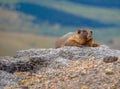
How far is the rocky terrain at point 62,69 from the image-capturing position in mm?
15383

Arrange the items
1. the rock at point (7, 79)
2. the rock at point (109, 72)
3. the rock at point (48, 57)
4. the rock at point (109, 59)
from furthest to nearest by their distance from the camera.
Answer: the rock at point (48, 57), the rock at point (109, 59), the rock at point (7, 79), the rock at point (109, 72)

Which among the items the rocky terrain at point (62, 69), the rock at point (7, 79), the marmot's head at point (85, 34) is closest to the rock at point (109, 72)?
the rocky terrain at point (62, 69)

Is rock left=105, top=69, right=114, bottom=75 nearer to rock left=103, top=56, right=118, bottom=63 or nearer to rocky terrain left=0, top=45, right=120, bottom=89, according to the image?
rocky terrain left=0, top=45, right=120, bottom=89

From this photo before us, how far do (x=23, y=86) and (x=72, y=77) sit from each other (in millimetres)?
1486

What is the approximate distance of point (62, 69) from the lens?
16672 millimetres

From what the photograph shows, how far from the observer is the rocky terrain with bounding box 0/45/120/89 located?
606 inches

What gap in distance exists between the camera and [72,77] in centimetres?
1585

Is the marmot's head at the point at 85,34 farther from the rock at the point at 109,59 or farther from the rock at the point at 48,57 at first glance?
the rock at the point at 109,59

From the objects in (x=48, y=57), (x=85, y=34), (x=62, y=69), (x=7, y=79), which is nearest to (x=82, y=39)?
(x=85, y=34)

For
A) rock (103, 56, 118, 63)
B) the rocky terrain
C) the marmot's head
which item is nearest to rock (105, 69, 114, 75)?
the rocky terrain

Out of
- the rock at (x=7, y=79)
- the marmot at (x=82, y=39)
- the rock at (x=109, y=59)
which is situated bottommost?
the rock at (x=7, y=79)

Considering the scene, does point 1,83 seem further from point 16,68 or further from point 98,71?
point 98,71

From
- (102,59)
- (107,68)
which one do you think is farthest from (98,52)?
(107,68)

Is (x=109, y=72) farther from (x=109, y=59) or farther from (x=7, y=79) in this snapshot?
(x=7, y=79)
